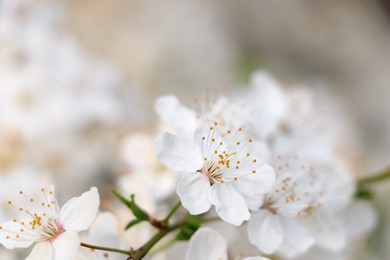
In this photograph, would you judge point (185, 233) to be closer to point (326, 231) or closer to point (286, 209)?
point (286, 209)

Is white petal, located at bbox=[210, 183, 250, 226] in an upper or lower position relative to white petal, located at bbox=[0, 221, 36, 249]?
upper

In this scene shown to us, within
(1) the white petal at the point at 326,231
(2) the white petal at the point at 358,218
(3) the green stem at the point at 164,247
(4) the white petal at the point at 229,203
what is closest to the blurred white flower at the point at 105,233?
(3) the green stem at the point at 164,247

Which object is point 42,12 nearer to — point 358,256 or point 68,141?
point 68,141

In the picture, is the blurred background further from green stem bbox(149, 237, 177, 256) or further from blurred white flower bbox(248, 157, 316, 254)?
blurred white flower bbox(248, 157, 316, 254)

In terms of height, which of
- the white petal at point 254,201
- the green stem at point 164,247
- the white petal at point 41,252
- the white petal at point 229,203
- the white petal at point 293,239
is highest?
the white petal at point 229,203

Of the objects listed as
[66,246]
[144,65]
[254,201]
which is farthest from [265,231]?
[144,65]

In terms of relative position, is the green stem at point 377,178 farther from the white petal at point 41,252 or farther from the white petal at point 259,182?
the white petal at point 41,252

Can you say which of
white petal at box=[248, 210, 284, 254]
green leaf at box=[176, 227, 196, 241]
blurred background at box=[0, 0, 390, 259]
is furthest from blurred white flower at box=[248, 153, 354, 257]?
blurred background at box=[0, 0, 390, 259]
